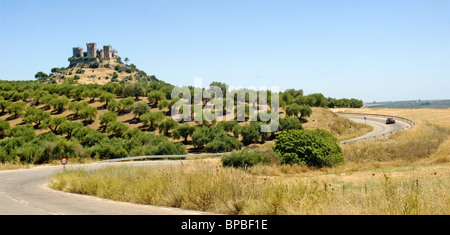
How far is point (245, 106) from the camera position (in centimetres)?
6506

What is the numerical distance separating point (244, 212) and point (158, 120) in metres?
51.7

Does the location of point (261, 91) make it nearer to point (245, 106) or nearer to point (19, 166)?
point (245, 106)

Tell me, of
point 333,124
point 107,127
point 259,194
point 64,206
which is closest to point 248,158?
point 259,194

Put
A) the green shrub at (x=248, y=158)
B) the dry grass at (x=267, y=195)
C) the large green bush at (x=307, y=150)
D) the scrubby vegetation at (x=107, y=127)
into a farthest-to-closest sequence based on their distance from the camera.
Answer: the scrubby vegetation at (x=107, y=127), the large green bush at (x=307, y=150), the green shrub at (x=248, y=158), the dry grass at (x=267, y=195)

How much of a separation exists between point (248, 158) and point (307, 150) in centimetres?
411

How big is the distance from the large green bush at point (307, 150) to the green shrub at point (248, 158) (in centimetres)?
74

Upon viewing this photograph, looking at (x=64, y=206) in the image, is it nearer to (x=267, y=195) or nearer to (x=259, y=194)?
(x=259, y=194)

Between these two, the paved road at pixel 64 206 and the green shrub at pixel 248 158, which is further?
the green shrub at pixel 248 158

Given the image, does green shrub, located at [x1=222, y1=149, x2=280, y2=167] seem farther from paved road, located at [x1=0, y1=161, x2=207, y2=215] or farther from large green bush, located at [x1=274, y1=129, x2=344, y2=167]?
paved road, located at [x1=0, y1=161, x2=207, y2=215]

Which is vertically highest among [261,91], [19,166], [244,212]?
[261,91]

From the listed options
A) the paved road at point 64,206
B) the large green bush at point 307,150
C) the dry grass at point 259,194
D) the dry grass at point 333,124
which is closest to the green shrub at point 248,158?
the large green bush at point 307,150

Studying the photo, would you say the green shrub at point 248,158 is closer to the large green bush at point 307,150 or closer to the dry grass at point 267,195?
the large green bush at point 307,150

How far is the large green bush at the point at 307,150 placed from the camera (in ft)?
76.7
